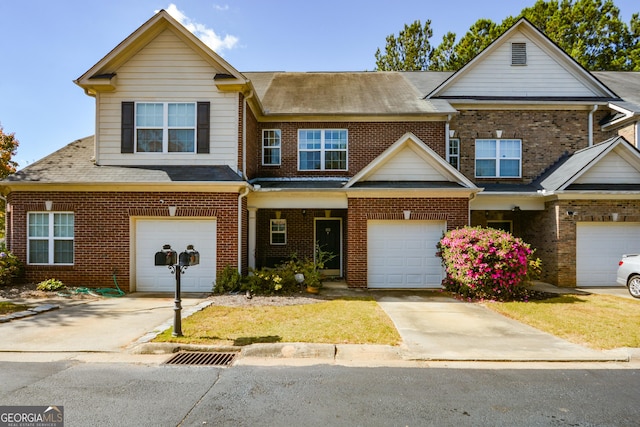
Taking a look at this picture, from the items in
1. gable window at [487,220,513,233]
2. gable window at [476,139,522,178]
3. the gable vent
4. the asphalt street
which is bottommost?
the asphalt street

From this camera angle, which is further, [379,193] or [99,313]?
[379,193]

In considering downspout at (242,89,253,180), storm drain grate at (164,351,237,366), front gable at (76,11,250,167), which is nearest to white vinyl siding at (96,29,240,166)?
front gable at (76,11,250,167)

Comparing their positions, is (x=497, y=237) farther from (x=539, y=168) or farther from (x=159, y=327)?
(x=159, y=327)

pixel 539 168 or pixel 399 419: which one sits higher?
pixel 539 168

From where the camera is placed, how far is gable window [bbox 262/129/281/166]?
14711 mm

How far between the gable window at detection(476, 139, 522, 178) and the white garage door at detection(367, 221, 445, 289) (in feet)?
15.3

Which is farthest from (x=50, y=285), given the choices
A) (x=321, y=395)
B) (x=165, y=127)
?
(x=321, y=395)

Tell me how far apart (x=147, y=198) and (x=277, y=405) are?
8812mm

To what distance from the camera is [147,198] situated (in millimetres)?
11031

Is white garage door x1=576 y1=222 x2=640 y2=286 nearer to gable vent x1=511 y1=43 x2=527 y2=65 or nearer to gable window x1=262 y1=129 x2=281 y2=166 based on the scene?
gable vent x1=511 y1=43 x2=527 y2=65

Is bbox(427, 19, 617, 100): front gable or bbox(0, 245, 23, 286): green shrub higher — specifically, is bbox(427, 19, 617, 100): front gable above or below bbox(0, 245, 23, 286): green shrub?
above

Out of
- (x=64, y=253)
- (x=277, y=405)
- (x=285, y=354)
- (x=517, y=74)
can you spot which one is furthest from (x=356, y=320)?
(x=517, y=74)

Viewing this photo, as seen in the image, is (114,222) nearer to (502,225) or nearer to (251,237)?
(251,237)

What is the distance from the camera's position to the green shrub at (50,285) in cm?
1055
